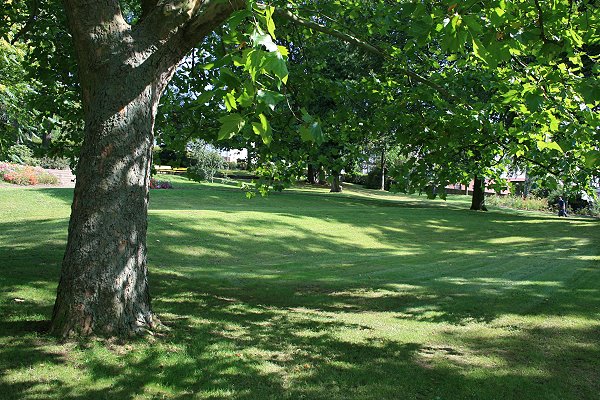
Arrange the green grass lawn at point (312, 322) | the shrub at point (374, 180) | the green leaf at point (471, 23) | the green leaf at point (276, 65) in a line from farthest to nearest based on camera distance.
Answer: the shrub at point (374, 180) < the green grass lawn at point (312, 322) < the green leaf at point (471, 23) < the green leaf at point (276, 65)

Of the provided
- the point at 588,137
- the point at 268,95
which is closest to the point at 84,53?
the point at 268,95

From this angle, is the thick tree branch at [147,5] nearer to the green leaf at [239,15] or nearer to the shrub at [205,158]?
the green leaf at [239,15]

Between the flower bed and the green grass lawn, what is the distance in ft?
37.7

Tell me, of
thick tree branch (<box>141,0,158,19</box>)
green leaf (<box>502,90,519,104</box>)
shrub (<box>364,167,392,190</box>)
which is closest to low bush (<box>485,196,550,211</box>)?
shrub (<box>364,167,392,190</box>)

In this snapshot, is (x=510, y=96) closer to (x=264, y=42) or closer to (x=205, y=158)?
(x=264, y=42)

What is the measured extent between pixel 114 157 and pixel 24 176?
26.6 meters

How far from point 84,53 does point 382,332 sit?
4.83 meters

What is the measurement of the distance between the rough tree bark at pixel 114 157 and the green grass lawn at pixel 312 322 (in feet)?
1.20

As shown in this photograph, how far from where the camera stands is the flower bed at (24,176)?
2778 centimetres

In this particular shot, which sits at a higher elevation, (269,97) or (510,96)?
(510,96)

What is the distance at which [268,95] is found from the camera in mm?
2982

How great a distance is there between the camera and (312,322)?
715 cm

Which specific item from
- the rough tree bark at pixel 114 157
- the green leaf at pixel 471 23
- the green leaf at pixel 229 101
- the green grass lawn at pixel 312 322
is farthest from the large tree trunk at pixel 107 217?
the green leaf at pixel 471 23

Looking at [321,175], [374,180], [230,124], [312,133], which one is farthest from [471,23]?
[374,180]
